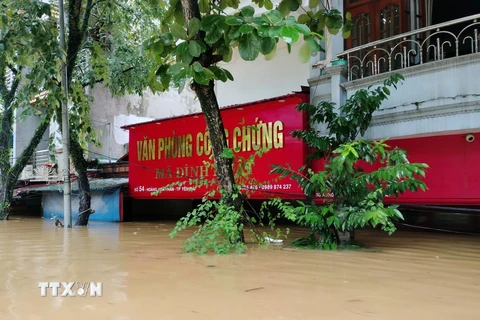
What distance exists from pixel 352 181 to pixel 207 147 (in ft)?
17.7

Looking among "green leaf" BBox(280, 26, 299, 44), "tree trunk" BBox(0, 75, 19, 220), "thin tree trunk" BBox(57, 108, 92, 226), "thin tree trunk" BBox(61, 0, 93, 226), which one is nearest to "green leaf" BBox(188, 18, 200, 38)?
"green leaf" BBox(280, 26, 299, 44)

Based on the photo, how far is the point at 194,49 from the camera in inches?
206

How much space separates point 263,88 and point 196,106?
6.73m

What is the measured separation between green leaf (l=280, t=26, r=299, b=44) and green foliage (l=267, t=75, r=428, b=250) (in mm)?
2350

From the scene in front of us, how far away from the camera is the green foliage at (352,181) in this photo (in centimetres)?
605

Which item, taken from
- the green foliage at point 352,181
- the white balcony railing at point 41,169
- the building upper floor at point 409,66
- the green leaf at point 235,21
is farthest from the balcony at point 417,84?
the white balcony railing at point 41,169

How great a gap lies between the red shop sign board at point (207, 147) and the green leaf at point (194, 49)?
8.02 feet

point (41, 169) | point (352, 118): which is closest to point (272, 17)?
point (352, 118)

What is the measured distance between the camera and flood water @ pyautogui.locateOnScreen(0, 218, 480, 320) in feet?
11.5

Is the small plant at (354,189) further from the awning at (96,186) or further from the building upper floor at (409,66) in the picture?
the awning at (96,186)

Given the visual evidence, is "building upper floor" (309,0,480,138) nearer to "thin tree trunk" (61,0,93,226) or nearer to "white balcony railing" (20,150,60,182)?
"thin tree trunk" (61,0,93,226)

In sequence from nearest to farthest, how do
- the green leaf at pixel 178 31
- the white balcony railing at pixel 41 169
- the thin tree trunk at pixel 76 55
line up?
1. the green leaf at pixel 178 31
2. the thin tree trunk at pixel 76 55
3. the white balcony railing at pixel 41 169

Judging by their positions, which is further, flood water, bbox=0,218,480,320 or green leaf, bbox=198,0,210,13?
green leaf, bbox=198,0,210,13

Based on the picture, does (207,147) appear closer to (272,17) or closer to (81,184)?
(81,184)
